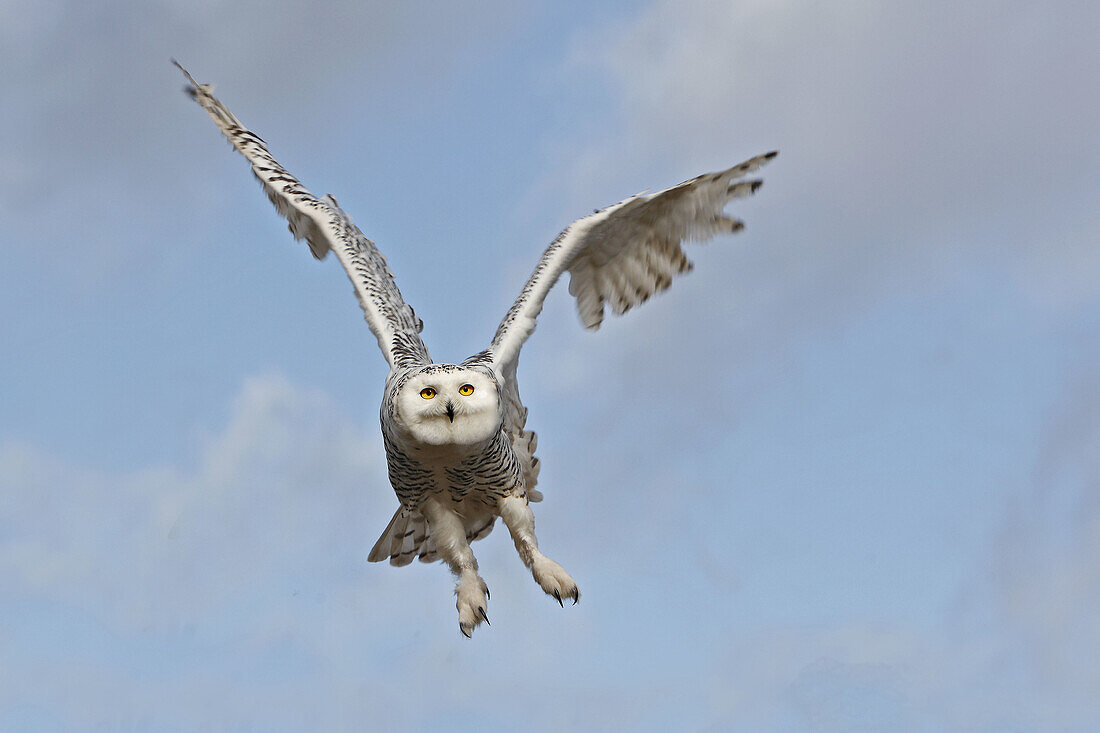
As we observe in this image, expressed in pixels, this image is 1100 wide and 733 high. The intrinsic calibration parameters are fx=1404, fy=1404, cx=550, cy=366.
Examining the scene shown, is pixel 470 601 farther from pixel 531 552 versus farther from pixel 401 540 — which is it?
pixel 401 540

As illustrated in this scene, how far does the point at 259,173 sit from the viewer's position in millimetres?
13695

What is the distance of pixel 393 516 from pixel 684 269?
3.45m

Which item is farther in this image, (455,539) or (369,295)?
(369,295)

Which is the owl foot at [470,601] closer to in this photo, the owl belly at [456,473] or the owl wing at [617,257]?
the owl belly at [456,473]

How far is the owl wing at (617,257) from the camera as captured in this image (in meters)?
12.1

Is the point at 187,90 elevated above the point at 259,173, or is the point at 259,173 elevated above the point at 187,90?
the point at 187,90

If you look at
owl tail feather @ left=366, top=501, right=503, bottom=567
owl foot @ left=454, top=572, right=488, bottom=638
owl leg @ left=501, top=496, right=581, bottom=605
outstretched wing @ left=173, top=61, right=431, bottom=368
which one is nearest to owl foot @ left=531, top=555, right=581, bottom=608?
owl leg @ left=501, top=496, right=581, bottom=605

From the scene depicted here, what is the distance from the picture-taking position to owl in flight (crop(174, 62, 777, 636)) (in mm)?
10562

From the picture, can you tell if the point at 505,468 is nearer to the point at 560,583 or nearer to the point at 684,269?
the point at 560,583

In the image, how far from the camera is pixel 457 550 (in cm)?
1148

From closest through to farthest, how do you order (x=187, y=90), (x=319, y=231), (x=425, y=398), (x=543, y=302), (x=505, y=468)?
(x=425, y=398) → (x=505, y=468) → (x=543, y=302) → (x=319, y=231) → (x=187, y=90)

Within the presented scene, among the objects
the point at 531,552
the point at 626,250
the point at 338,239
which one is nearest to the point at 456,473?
the point at 531,552

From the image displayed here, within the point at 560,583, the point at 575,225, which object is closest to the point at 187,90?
the point at 575,225

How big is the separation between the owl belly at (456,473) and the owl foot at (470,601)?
26.6 inches
